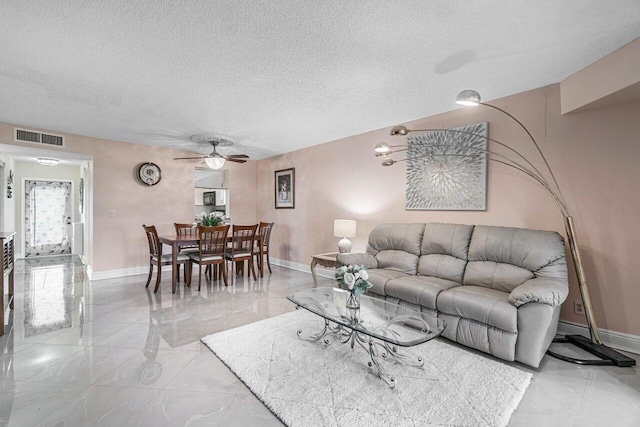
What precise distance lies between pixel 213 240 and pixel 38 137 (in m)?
3.08

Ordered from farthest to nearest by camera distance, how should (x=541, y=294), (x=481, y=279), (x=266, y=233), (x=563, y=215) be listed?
(x=266, y=233) → (x=481, y=279) → (x=563, y=215) → (x=541, y=294)

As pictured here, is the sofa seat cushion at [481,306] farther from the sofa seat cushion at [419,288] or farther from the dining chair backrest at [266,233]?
the dining chair backrest at [266,233]

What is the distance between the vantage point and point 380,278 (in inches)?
122

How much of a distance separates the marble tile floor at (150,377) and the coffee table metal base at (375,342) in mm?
712

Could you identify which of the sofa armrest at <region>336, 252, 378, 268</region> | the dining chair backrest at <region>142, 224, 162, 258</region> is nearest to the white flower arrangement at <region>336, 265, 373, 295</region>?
the sofa armrest at <region>336, 252, 378, 268</region>

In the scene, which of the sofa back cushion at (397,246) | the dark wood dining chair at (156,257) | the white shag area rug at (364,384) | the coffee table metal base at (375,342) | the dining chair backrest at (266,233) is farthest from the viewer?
the dining chair backrest at (266,233)

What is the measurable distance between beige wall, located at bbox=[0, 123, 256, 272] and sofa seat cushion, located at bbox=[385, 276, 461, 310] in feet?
15.3

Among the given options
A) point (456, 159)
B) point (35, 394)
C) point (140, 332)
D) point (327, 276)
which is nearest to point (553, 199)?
point (456, 159)

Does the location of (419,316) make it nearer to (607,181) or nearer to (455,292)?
(455,292)

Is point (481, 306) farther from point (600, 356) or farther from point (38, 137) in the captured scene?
point (38, 137)

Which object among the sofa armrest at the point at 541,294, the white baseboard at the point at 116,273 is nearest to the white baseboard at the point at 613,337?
the sofa armrest at the point at 541,294

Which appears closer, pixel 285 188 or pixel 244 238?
pixel 244 238

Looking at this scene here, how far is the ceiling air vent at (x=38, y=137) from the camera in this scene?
13.8ft

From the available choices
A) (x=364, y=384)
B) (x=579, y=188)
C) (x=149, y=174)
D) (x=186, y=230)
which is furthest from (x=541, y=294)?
(x=149, y=174)
